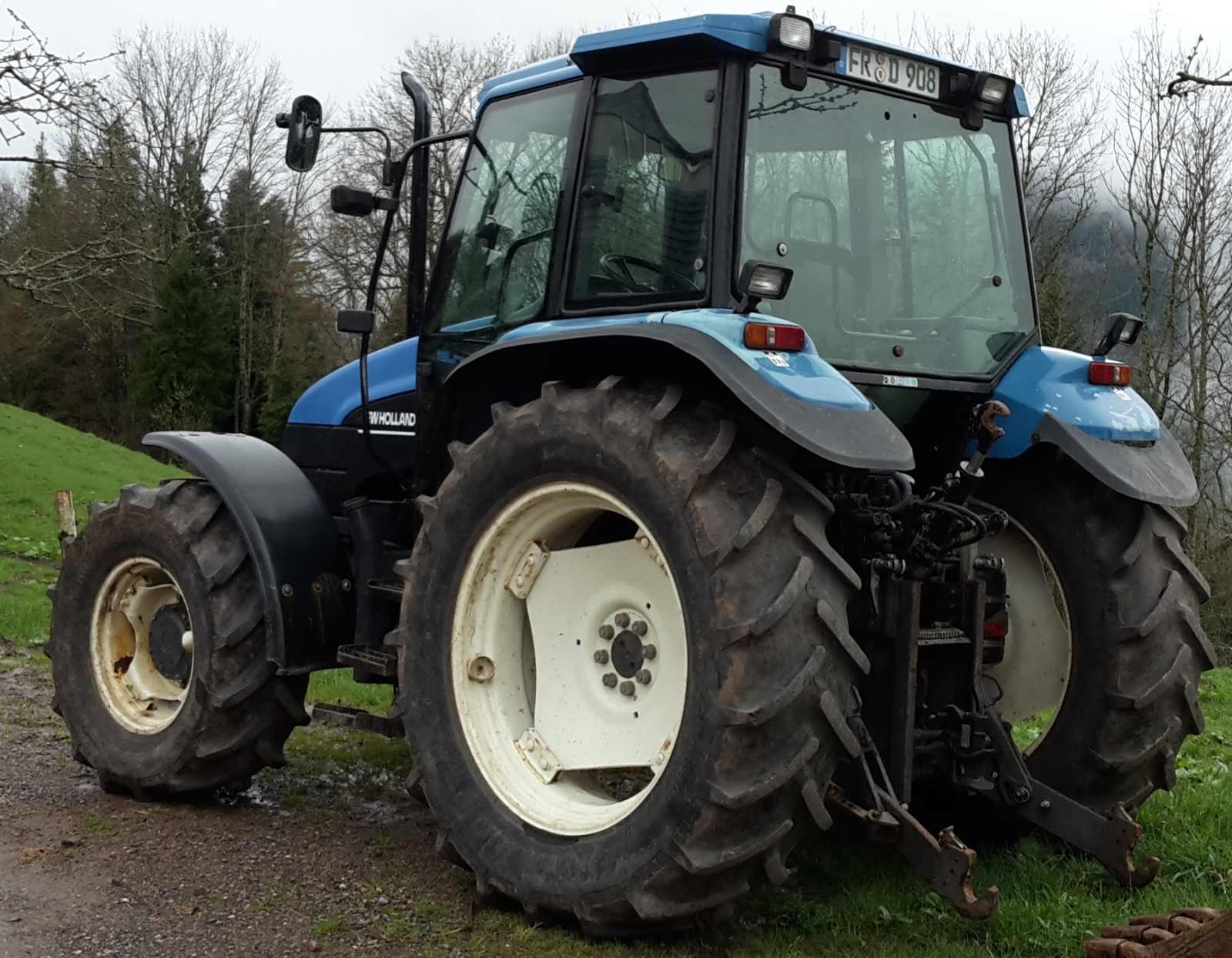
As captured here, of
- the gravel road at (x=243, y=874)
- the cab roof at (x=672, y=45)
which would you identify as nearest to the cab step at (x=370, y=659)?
the gravel road at (x=243, y=874)

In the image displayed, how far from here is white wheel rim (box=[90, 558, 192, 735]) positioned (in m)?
5.05

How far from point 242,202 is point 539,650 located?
3522 cm

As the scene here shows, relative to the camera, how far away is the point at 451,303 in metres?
4.70

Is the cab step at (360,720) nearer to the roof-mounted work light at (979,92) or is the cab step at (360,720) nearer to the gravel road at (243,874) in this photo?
the gravel road at (243,874)

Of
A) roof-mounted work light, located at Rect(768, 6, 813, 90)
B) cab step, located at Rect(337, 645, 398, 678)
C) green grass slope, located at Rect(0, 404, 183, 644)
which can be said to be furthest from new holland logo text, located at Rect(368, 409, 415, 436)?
green grass slope, located at Rect(0, 404, 183, 644)

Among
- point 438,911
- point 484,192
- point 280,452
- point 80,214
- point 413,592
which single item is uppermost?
point 80,214

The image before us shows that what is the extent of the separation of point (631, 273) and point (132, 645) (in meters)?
2.69

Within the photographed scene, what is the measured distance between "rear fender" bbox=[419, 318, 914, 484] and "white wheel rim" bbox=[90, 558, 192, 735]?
4.93 feet

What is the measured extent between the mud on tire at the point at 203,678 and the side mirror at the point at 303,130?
1.29 meters

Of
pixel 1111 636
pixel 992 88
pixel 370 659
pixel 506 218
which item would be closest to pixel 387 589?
pixel 370 659

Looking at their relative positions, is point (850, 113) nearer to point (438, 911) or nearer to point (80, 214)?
point (438, 911)

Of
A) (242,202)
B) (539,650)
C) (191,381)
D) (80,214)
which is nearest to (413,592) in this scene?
(539,650)

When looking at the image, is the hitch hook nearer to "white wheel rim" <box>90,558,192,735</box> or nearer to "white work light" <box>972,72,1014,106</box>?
"white work light" <box>972,72,1014,106</box>

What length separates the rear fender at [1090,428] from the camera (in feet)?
12.9
